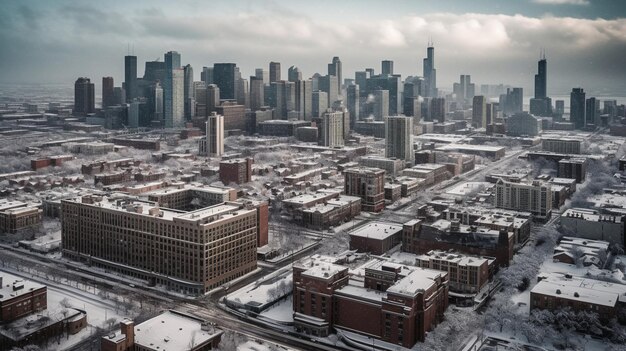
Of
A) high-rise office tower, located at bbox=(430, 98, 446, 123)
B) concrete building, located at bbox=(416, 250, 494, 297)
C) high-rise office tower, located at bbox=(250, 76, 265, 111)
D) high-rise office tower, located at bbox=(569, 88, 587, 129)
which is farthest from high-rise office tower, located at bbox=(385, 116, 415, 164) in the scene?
high-rise office tower, located at bbox=(250, 76, 265, 111)

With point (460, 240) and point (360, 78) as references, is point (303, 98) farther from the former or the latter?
point (460, 240)

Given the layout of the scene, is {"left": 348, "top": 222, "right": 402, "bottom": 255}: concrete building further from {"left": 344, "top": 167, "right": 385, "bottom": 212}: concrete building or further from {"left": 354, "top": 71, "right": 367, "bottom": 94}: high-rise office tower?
{"left": 354, "top": 71, "right": 367, "bottom": 94}: high-rise office tower

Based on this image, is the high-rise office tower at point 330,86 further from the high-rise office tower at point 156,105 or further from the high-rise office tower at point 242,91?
the high-rise office tower at point 156,105

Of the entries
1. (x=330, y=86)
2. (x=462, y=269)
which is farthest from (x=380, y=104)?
(x=462, y=269)

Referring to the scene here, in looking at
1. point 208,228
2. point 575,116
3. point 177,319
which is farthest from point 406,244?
point 575,116

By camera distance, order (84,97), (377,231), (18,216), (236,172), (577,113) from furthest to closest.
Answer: (84,97) < (577,113) < (236,172) < (18,216) < (377,231)

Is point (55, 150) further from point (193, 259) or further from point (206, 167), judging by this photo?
point (193, 259)

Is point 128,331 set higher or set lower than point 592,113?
lower
